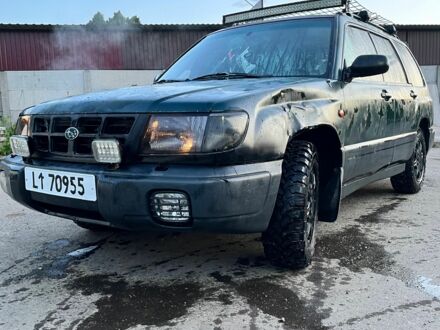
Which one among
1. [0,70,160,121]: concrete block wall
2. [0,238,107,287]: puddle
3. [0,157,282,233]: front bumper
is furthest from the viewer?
[0,70,160,121]: concrete block wall

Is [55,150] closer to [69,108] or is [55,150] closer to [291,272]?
[69,108]

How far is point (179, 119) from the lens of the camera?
209cm

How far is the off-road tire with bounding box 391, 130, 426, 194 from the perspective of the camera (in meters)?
4.56

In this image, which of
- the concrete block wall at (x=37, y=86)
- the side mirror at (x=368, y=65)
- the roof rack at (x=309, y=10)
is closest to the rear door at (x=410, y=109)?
the roof rack at (x=309, y=10)

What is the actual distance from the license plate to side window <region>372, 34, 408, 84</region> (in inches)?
110

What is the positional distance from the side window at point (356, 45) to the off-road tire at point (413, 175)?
1.26 m

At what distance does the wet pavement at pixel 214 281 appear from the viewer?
2070 mm

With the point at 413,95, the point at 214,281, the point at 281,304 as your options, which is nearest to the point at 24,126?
the point at 214,281

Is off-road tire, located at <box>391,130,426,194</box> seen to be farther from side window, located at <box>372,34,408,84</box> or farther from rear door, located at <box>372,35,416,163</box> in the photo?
side window, located at <box>372,34,408,84</box>

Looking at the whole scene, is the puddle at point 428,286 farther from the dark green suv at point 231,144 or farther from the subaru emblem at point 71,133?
the subaru emblem at point 71,133

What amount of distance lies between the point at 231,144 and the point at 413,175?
320 centimetres

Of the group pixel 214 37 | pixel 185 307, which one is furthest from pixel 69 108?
pixel 214 37

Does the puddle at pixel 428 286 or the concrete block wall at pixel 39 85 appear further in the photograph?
the concrete block wall at pixel 39 85

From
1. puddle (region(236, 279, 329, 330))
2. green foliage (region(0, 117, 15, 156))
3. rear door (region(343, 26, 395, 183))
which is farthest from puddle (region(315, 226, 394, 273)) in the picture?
green foliage (region(0, 117, 15, 156))
